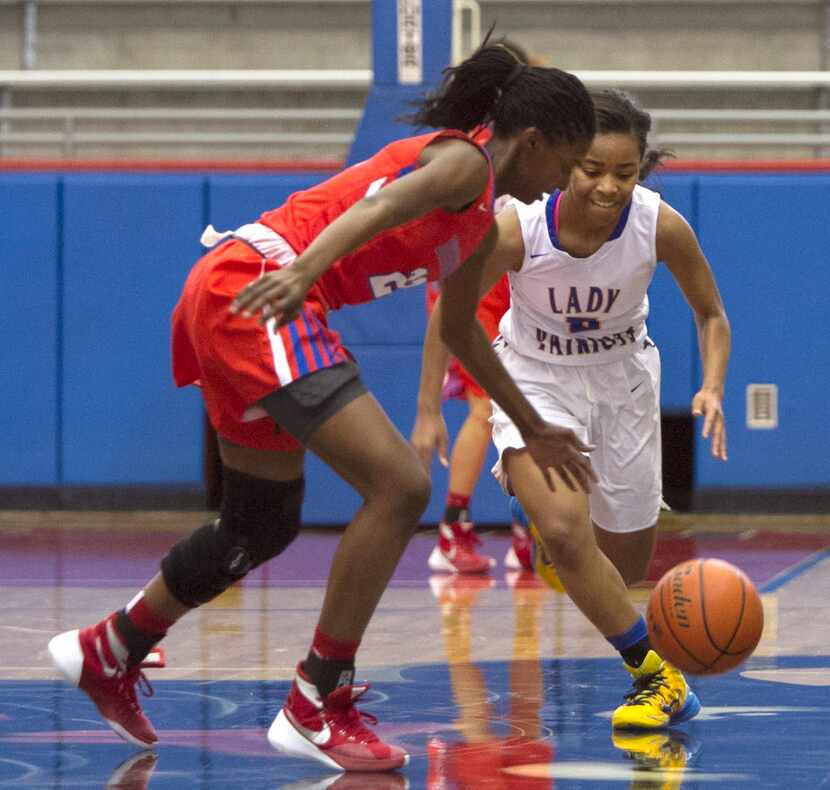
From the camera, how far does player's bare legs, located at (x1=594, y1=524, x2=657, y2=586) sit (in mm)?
5570

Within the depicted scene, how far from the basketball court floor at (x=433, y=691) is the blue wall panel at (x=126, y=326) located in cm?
195

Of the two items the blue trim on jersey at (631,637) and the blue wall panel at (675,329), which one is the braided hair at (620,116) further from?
the blue wall panel at (675,329)

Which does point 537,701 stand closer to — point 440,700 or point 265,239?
point 440,700

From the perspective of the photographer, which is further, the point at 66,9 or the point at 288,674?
the point at 66,9

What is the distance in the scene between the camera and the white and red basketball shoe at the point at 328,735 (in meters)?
4.38

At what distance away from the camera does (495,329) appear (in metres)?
8.63

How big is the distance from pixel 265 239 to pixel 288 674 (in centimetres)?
185

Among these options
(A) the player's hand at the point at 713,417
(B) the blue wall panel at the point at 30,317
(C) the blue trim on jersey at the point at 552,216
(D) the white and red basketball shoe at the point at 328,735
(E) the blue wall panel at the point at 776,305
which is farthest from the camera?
(B) the blue wall panel at the point at 30,317

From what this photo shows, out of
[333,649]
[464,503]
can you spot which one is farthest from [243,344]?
[464,503]

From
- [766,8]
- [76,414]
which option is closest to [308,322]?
[76,414]

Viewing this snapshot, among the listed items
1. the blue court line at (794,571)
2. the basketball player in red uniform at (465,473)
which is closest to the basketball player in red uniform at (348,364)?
the blue court line at (794,571)

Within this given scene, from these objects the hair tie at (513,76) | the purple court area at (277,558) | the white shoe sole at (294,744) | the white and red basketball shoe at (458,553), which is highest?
the hair tie at (513,76)

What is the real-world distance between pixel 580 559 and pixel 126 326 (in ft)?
21.4

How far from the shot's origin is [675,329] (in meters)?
10.9
